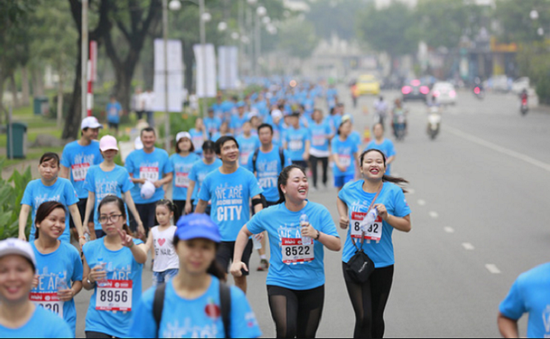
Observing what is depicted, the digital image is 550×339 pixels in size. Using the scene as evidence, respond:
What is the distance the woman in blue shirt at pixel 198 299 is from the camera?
3.97 m

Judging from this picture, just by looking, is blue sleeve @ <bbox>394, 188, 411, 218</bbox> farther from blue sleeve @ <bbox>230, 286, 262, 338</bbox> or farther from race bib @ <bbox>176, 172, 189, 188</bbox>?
race bib @ <bbox>176, 172, 189, 188</bbox>

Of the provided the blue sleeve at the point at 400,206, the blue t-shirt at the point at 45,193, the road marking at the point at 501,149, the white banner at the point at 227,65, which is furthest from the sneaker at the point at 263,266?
the white banner at the point at 227,65

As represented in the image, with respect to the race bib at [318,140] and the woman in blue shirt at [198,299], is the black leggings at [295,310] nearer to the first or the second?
the woman in blue shirt at [198,299]

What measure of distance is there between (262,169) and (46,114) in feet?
130

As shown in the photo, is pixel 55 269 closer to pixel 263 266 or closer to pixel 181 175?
pixel 263 266

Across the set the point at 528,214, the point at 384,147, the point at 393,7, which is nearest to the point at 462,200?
the point at 528,214

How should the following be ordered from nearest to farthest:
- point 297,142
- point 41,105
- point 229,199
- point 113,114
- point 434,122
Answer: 1. point 229,199
2. point 297,142
3. point 434,122
4. point 113,114
5. point 41,105

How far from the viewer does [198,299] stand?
4000 millimetres

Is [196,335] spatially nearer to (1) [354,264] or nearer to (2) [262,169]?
(1) [354,264]

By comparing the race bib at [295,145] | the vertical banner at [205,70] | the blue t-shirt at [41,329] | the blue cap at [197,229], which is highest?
the vertical banner at [205,70]

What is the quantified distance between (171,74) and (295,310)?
2199 cm

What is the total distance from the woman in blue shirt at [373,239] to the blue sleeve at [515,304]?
265 cm

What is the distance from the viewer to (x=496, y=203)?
17531mm

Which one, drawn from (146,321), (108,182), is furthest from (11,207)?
(146,321)
